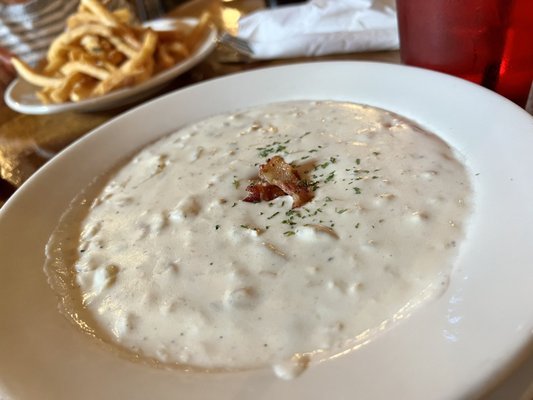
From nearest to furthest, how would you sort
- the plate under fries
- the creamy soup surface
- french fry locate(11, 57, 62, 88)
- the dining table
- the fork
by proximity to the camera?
the creamy soup surface, the dining table, the plate under fries, french fry locate(11, 57, 62, 88), the fork

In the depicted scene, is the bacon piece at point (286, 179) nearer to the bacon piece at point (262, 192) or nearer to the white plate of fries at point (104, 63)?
the bacon piece at point (262, 192)

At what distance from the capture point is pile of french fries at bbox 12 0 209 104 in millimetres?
1858

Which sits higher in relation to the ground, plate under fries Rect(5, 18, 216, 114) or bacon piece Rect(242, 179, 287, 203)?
bacon piece Rect(242, 179, 287, 203)

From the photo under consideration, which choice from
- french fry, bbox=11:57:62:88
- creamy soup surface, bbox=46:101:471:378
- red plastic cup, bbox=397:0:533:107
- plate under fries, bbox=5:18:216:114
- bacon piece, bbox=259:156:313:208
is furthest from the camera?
french fry, bbox=11:57:62:88

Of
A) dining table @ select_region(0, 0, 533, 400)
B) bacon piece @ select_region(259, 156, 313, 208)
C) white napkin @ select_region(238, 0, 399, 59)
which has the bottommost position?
dining table @ select_region(0, 0, 533, 400)

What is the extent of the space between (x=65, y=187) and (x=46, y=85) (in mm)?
807

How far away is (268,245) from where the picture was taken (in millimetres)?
993

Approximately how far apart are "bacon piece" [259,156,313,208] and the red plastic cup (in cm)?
57

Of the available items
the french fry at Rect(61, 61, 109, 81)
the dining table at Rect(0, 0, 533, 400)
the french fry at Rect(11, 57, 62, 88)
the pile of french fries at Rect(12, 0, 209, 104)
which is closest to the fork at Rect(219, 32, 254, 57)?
the dining table at Rect(0, 0, 533, 400)

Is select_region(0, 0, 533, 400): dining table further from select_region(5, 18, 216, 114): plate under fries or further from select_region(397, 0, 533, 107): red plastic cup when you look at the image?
select_region(397, 0, 533, 107): red plastic cup

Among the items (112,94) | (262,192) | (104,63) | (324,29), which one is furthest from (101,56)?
(262,192)

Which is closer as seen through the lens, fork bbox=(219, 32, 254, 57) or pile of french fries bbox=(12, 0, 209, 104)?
pile of french fries bbox=(12, 0, 209, 104)

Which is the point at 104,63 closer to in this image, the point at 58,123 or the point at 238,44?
the point at 58,123

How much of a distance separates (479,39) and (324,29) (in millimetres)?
A: 738
